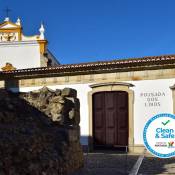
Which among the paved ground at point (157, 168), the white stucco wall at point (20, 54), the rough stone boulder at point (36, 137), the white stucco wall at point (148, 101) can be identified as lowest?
the paved ground at point (157, 168)

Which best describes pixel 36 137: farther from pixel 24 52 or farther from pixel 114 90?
pixel 24 52

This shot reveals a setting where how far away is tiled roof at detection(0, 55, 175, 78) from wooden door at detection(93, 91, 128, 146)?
Result: 1.03m

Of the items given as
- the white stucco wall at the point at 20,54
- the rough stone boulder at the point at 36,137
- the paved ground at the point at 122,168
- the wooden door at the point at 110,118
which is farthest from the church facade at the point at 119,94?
the white stucco wall at the point at 20,54

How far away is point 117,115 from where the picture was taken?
17359 millimetres

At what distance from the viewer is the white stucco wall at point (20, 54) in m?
26.4

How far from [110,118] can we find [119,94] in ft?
3.44

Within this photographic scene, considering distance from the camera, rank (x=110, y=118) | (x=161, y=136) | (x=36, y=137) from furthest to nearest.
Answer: (x=110, y=118)
(x=36, y=137)
(x=161, y=136)

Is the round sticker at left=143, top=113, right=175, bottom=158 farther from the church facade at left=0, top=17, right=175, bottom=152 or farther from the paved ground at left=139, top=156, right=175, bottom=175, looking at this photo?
the church facade at left=0, top=17, right=175, bottom=152

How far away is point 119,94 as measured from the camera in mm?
17344

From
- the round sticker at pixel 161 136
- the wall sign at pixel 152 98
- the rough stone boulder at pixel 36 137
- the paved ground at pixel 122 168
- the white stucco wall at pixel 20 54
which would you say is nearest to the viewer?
the round sticker at pixel 161 136

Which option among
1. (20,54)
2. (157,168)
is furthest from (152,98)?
(20,54)

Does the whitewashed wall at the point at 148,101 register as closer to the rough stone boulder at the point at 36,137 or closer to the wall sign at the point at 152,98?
the wall sign at the point at 152,98

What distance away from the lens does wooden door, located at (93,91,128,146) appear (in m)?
17.2

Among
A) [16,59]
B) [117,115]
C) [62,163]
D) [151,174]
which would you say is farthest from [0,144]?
[16,59]
